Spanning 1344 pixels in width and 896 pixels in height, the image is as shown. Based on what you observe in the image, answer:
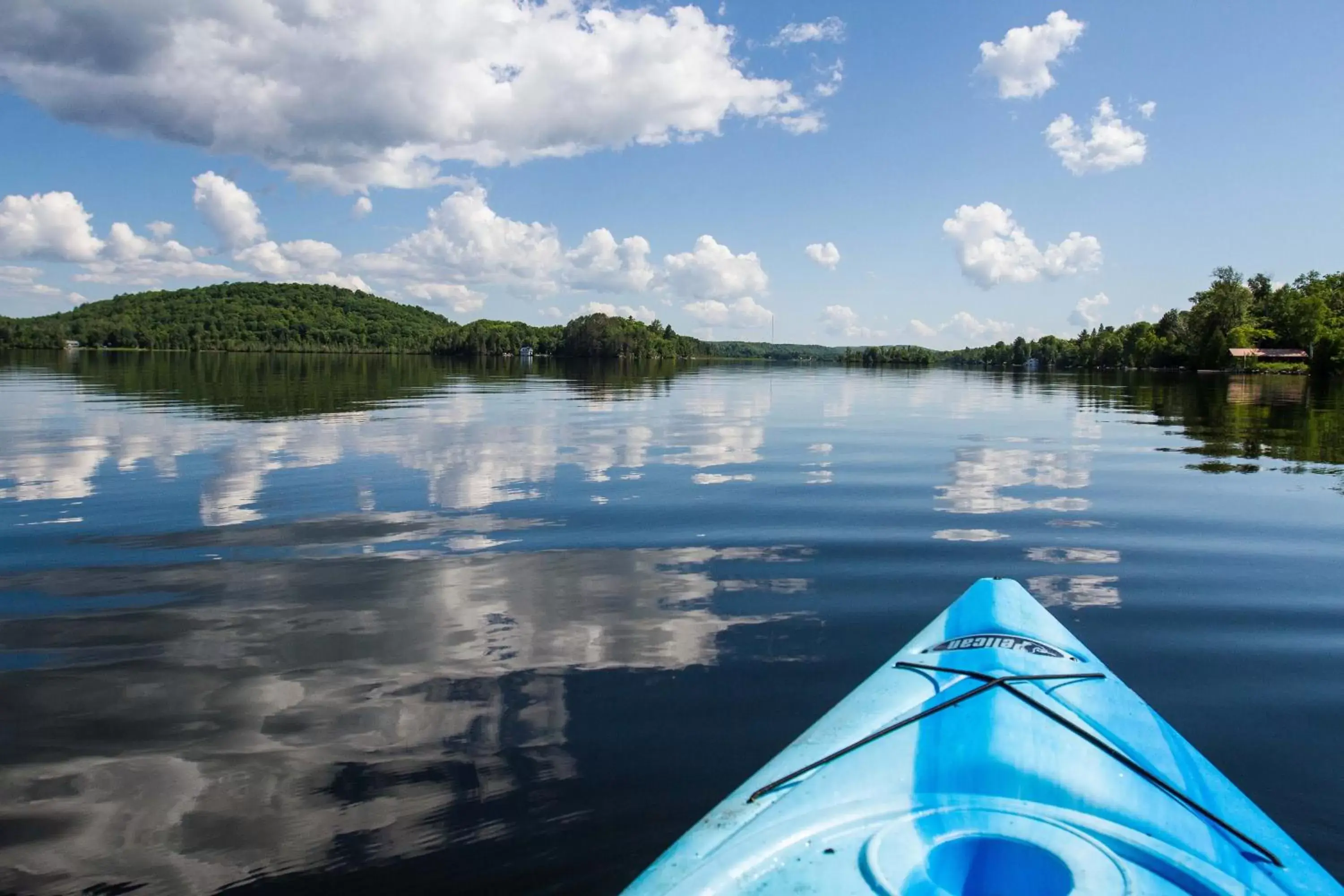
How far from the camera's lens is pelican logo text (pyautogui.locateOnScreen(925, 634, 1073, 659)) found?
5051 millimetres

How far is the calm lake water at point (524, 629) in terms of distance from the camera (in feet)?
14.6

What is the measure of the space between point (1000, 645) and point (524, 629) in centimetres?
418

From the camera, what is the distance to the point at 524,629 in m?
7.45


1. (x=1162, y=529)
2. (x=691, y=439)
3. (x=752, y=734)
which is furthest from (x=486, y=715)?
(x=691, y=439)

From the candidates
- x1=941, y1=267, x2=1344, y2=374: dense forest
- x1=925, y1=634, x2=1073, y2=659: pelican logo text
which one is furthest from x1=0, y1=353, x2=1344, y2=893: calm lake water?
x1=941, y1=267, x2=1344, y2=374: dense forest

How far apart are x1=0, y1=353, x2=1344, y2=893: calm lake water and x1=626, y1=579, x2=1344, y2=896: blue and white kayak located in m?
1.10

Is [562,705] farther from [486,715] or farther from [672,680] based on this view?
[672,680]

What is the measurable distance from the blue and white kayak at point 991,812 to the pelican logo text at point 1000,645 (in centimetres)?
46

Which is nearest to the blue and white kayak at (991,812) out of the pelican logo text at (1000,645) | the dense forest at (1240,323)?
the pelican logo text at (1000,645)

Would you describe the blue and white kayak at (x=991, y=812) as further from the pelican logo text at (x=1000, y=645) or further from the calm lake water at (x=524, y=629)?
the calm lake water at (x=524, y=629)

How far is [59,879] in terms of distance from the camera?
3971 millimetres

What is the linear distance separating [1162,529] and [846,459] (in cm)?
746

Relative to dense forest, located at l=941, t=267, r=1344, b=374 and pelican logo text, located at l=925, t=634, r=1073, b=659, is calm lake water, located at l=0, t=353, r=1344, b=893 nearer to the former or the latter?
pelican logo text, located at l=925, t=634, r=1073, b=659

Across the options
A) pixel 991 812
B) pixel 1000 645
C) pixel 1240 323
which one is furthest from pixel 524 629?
pixel 1240 323
